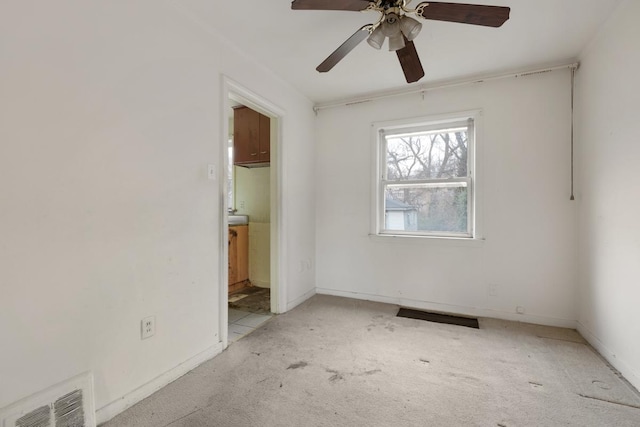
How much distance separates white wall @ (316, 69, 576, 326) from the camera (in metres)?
2.55

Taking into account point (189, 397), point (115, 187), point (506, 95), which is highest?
point (506, 95)

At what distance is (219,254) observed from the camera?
2.13m

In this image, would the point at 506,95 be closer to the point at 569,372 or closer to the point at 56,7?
the point at 569,372

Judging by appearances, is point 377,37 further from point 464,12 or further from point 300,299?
point 300,299

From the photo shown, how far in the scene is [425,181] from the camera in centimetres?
310

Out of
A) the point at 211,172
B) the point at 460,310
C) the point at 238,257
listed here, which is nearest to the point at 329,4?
the point at 211,172

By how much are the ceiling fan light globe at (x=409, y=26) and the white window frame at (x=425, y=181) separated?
5.06 ft

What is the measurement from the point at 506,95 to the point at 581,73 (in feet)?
1.76

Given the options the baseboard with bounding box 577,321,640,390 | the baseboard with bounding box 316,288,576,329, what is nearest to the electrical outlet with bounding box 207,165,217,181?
the baseboard with bounding box 316,288,576,329

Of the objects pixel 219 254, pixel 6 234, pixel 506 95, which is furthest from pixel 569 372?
pixel 6 234

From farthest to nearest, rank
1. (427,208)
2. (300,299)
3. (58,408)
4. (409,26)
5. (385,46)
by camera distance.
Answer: (300,299)
(427,208)
(385,46)
(409,26)
(58,408)

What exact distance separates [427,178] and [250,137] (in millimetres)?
2291

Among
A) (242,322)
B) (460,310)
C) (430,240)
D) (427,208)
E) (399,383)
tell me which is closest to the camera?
(399,383)

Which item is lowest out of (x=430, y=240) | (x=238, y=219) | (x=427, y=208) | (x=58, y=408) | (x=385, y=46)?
(x=58, y=408)
